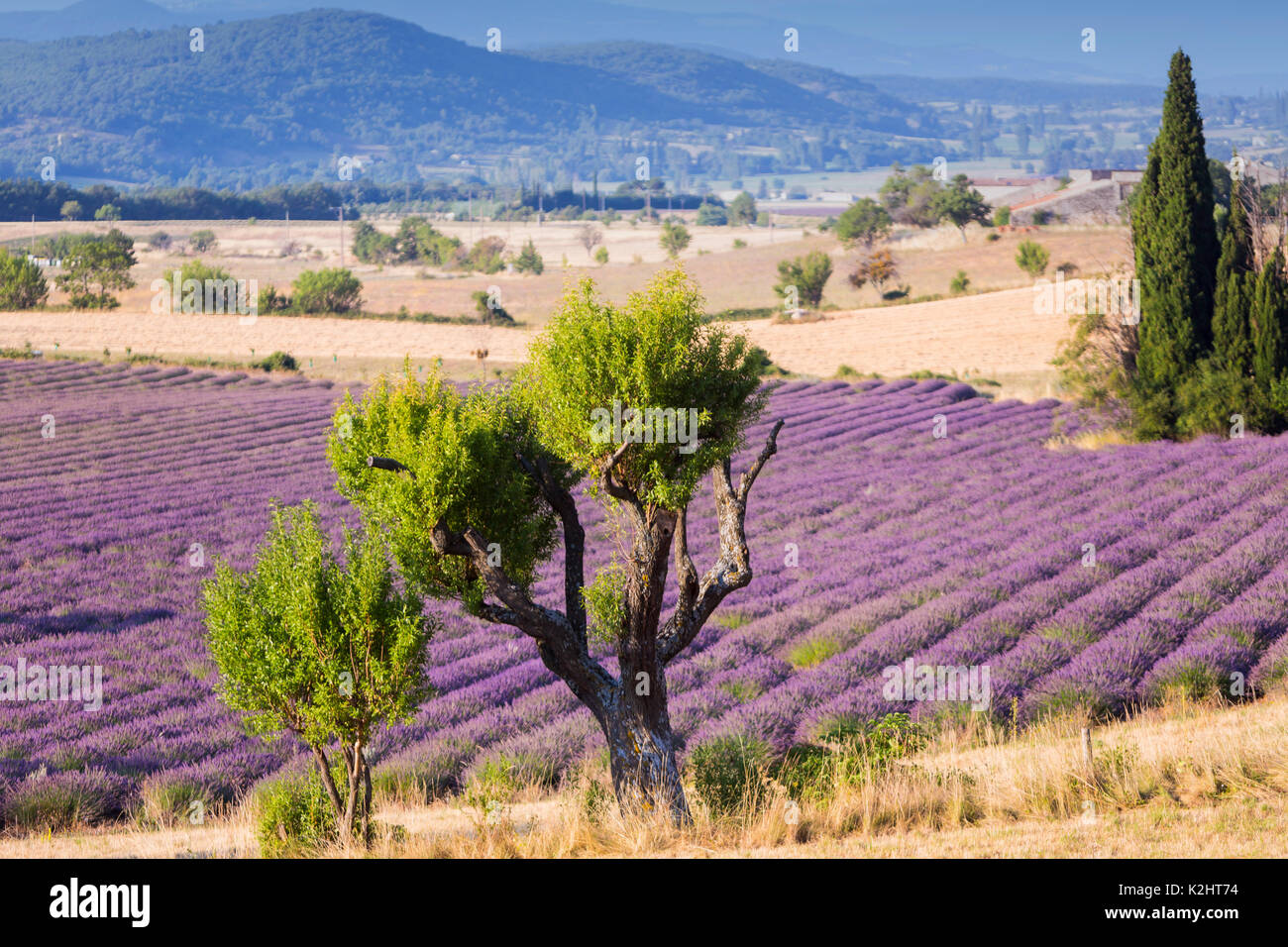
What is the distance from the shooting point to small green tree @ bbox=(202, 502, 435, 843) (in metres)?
7.86

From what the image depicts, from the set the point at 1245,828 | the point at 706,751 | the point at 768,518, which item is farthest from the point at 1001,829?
the point at 768,518

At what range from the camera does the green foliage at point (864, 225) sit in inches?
4222

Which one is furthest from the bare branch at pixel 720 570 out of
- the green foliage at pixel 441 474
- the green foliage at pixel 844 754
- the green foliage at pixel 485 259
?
the green foliage at pixel 485 259

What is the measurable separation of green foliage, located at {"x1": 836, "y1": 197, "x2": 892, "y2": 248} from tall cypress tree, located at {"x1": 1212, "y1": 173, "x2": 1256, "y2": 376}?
79.6 m

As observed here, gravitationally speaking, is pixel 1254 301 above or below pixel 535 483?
above

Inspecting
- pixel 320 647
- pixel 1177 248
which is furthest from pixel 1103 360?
pixel 320 647

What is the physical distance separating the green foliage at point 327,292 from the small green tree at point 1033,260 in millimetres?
44246

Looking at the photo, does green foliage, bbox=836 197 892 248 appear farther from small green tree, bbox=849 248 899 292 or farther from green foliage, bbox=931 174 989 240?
small green tree, bbox=849 248 899 292

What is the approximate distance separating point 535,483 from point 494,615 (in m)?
1.05

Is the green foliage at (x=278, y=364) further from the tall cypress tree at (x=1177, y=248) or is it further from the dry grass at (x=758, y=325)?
the tall cypress tree at (x=1177, y=248)

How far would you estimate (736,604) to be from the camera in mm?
16562

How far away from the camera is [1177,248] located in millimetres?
26766
